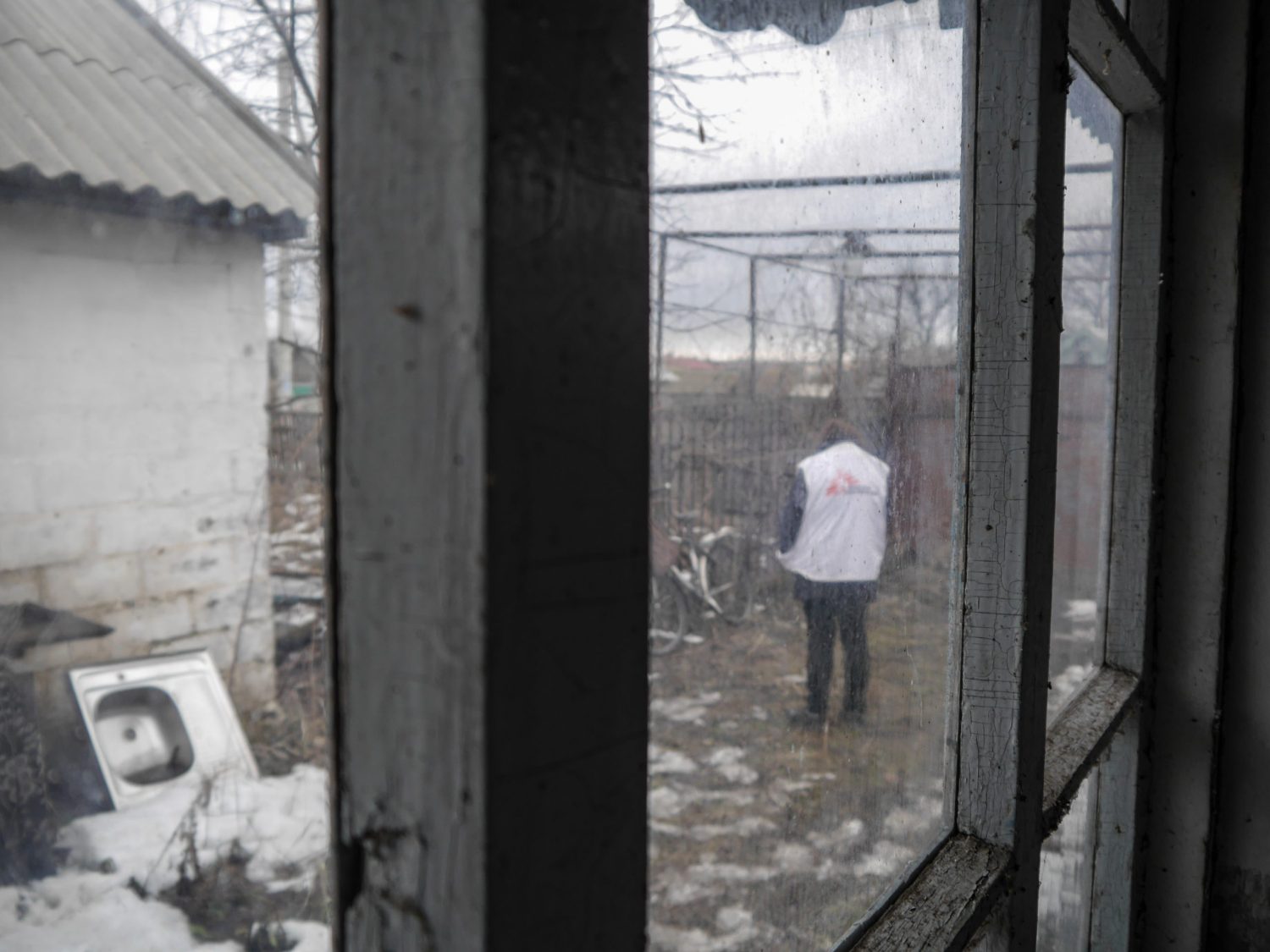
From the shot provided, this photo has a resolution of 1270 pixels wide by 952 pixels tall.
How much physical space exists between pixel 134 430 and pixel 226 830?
1.32ft

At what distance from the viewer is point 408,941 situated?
0.39 m

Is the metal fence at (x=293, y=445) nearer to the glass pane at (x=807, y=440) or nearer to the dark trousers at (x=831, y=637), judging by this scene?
the glass pane at (x=807, y=440)

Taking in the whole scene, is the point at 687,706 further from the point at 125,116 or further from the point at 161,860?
the point at 125,116

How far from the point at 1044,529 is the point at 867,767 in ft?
Result: 1.21

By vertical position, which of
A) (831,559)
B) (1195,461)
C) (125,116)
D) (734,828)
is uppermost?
(125,116)

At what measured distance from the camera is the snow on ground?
704 mm

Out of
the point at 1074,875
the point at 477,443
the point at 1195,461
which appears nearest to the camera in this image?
the point at 477,443

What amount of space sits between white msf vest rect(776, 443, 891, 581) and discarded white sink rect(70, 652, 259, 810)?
0.66 meters

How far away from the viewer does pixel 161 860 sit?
0.84 m

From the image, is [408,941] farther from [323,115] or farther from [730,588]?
[730,588]

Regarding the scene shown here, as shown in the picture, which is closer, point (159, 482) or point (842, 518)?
point (159, 482)

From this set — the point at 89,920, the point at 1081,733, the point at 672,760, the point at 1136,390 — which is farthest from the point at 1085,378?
the point at 89,920

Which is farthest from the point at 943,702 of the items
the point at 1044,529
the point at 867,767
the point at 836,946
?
the point at 836,946

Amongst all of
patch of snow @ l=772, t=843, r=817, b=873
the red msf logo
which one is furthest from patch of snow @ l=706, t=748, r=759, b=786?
the red msf logo
